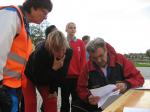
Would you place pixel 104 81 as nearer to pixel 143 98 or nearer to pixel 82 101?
pixel 82 101

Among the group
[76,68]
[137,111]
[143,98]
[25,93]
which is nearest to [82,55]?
[76,68]

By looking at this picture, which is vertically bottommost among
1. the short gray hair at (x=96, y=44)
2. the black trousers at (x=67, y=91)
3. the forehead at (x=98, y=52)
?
the black trousers at (x=67, y=91)

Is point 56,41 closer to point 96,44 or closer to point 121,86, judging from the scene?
point 96,44

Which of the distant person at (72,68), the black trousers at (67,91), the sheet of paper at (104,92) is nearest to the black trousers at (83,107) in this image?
the sheet of paper at (104,92)

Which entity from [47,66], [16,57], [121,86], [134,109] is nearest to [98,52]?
[121,86]

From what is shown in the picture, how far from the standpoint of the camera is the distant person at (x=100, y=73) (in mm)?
4879

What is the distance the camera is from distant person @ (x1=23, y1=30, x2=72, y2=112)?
191 inches

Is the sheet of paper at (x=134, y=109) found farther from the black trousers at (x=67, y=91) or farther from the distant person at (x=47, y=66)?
the black trousers at (x=67, y=91)

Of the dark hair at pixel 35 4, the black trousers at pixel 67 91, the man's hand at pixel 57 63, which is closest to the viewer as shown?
the dark hair at pixel 35 4

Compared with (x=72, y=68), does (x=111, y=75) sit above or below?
above

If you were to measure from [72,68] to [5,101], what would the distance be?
9.90ft

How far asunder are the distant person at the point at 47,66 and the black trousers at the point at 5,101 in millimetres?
1049

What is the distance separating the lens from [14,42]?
Result: 4047 mm

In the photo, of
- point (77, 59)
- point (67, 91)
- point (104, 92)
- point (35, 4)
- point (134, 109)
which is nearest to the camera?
point (134, 109)
